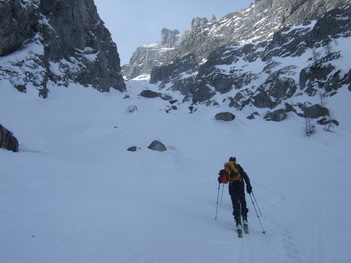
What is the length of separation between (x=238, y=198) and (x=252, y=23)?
13001cm

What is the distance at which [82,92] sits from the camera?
49156 mm

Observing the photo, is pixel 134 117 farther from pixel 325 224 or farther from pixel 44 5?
pixel 325 224

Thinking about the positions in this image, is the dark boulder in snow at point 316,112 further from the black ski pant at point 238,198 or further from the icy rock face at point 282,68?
the black ski pant at point 238,198

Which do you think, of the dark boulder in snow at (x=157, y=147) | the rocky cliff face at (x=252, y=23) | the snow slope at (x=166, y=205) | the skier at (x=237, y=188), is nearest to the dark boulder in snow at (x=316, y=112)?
the snow slope at (x=166, y=205)

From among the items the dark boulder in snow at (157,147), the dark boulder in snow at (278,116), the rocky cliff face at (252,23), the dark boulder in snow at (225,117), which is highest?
the rocky cliff face at (252,23)

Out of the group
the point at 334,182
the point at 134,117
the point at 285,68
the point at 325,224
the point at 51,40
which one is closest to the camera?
the point at 325,224

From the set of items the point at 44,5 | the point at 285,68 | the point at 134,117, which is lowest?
the point at 134,117

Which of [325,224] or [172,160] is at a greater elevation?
[172,160]

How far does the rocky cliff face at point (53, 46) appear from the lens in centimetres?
3969

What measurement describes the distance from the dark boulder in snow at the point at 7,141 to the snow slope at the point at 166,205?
621 millimetres

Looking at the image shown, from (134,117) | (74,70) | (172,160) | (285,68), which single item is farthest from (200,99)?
(172,160)

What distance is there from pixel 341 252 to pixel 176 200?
611 cm

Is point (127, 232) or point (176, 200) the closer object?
point (127, 232)

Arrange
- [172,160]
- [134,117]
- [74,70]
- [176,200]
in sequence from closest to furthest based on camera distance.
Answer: [176,200] < [172,160] < [134,117] < [74,70]
